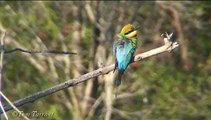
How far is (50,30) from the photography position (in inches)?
290

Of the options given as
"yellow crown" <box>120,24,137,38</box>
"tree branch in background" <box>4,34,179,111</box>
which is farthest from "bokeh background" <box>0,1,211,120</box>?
"tree branch in background" <box>4,34,179,111</box>

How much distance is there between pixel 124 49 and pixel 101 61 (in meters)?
2.85

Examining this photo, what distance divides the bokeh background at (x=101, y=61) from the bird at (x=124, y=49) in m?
2.68

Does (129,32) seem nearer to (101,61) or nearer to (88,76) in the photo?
(88,76)

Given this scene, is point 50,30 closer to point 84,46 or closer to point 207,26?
point 84,46

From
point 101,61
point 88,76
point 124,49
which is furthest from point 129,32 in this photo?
point 101,61

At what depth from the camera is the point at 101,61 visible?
6574 mm

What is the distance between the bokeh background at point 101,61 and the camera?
7156 millimetres

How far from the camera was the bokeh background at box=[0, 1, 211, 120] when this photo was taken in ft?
23.5

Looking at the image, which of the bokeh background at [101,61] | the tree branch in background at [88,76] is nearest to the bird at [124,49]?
the tree branch in background at [88,76]

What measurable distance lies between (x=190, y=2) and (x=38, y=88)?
1994mm

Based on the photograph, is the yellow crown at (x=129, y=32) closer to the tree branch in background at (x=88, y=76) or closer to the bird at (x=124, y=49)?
the bird at (x=124, y=49)

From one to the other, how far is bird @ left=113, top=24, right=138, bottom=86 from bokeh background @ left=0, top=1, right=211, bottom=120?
106 inches

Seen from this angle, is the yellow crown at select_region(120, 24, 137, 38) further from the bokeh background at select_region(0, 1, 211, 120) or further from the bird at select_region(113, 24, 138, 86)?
the bokeh background at select_region(0, 1, 211, 120)
